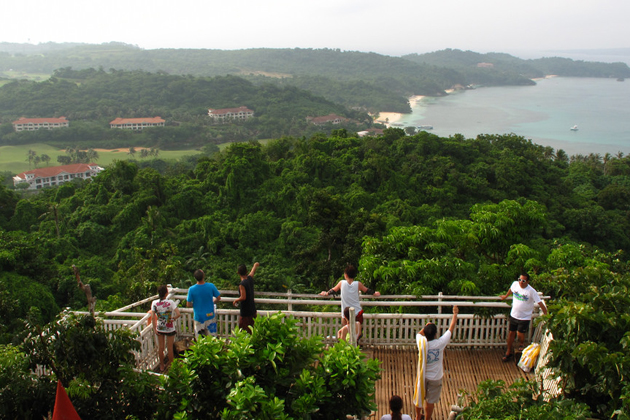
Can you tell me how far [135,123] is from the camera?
90.9 m

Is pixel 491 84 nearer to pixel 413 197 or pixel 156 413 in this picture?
pixel 413 197

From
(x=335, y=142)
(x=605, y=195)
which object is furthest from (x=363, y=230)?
(x=605, y=195)

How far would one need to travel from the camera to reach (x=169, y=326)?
616 cm

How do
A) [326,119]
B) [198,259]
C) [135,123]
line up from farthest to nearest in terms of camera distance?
1. [326,119]
2. [135,123]
3. [198,259]

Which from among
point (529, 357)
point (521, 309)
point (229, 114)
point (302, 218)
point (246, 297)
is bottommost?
point (302, 218)

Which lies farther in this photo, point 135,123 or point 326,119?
point 326,119

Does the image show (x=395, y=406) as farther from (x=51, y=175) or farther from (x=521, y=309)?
(x=51, y=175)

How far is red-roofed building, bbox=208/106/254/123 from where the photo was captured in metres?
101

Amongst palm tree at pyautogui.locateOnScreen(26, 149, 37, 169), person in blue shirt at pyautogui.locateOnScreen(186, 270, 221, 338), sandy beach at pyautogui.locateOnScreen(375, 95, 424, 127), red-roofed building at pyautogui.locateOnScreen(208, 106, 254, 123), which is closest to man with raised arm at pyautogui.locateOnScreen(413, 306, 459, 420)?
person in blue shirt at pyautogui.locateOnScreen(186, 270, 221, 338)

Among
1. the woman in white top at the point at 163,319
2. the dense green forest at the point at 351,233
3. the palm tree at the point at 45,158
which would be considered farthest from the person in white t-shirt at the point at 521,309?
the palm tree at the point at 45,158

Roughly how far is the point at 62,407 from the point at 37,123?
318 ft

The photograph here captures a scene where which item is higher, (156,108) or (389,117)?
(156,108)

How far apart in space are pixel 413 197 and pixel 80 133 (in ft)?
248

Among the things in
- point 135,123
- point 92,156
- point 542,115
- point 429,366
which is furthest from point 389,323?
point 542,115
